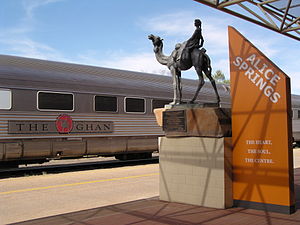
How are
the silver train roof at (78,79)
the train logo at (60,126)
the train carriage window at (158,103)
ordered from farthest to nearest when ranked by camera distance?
the train carriage window at (158,103), the silver train roof at (78,79), the train logo at (60,126)

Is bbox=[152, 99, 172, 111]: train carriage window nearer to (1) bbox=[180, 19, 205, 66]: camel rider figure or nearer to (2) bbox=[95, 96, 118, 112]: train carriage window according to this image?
(2) bbox=[95, 96, 118, 112]: train carriage window

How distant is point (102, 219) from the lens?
6.37 meters

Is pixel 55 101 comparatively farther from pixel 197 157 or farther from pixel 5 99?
pixel 197 157

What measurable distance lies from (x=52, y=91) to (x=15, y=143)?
232cm

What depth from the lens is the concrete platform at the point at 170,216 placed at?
6025mm

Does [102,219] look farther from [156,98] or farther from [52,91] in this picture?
[156,98]

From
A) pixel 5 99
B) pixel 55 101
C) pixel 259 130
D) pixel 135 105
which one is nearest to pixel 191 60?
pixel 259 130

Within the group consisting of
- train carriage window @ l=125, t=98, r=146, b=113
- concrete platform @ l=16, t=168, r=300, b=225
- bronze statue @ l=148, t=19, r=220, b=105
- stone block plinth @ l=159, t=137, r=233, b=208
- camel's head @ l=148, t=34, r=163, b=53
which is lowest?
concrete platform @ l=16, t=168, r=300, b=225

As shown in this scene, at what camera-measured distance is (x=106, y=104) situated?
1519 centimetres

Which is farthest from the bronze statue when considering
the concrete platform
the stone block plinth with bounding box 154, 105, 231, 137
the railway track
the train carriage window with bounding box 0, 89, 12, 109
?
the railway track

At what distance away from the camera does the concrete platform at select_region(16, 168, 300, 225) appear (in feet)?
19.8

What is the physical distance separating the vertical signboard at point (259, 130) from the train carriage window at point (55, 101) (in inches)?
326

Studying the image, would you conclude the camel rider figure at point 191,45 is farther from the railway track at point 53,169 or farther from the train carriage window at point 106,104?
the railway track at point 53,169

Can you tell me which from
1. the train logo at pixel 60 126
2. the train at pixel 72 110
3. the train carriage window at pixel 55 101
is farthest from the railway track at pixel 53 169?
the train carriage window at pixel 55 101
